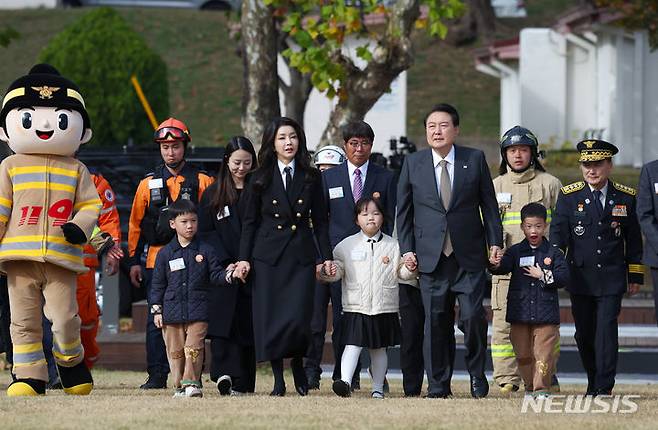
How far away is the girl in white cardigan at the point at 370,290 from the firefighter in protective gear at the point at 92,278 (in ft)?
5.60

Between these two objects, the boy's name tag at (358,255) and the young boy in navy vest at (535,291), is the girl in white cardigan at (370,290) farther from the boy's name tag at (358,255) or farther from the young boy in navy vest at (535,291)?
the young boy in navy vest at (535,291)

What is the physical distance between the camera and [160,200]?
12.2 m

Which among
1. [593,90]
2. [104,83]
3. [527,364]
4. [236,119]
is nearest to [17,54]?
[236,119]

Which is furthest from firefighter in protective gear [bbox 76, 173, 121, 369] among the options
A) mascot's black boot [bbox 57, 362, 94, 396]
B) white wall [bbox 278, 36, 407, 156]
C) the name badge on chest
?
white wall [bbox 278, 36, 407, 156]

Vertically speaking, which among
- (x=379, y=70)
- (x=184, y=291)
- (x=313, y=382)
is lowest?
(x=313, y=382)

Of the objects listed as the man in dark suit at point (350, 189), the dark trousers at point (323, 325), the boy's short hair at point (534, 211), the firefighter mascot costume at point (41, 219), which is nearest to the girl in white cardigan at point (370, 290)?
the dark trousers at point (323, 325)

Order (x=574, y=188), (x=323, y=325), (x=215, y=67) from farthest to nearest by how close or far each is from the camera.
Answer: (x=215, y=67) → (x=323, y=325) → (x=574, y=188)

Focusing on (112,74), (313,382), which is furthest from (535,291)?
(112,74)

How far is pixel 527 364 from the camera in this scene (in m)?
11.7

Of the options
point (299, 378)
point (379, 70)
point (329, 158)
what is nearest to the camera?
point (299, 378)

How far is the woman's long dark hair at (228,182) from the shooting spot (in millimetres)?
11594

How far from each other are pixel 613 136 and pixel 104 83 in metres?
12.1

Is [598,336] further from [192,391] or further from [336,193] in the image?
[192,391]

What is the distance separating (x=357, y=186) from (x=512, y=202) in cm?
130
